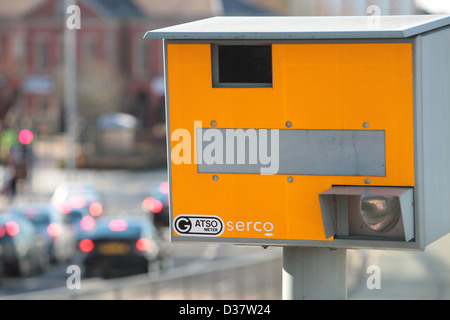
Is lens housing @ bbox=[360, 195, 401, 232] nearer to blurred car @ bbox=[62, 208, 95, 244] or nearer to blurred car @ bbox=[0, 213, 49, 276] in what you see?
blurred car @ bbox=[0, 213, 49, 276]

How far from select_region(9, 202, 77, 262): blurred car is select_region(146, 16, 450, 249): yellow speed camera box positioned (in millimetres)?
22173

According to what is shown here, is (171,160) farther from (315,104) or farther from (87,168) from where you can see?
(87,168)

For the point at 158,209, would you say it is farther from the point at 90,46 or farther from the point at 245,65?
the point at 90,46

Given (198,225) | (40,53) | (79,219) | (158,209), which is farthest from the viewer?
(40,53)

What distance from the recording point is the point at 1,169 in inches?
2073

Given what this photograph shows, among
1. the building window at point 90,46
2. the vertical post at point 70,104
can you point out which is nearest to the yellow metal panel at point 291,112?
the vertical post at point 70,104

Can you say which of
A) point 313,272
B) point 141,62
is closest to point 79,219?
point 313,272

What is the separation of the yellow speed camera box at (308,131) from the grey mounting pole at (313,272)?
214 millimetres

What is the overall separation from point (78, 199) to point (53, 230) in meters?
9.14

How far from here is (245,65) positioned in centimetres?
326

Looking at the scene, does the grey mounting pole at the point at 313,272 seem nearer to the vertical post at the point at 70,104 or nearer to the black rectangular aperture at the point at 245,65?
the black rectangular aperture at the point at 245,65

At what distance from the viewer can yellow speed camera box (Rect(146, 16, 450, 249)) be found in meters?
3.04
